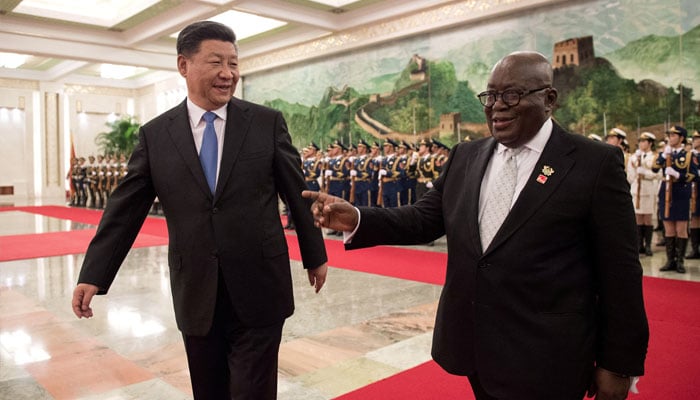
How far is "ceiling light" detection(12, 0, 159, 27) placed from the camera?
1402cm

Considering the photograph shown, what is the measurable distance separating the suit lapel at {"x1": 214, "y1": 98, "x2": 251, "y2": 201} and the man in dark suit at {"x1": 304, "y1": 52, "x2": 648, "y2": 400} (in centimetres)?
53

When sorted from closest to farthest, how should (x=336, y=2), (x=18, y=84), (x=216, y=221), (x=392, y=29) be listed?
(x=216, y=221) < (x=336, y=2) < (x=392, y=29) < (x=18, y=84)

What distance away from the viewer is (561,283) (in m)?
1.62

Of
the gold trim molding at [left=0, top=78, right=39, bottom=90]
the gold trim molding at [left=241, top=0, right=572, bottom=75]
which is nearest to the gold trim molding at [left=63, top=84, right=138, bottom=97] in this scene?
the gold trim molding at [left=0, top=78, right=39, bottom=90]

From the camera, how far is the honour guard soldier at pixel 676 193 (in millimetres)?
7148

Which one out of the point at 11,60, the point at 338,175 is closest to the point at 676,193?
the point at 338,175

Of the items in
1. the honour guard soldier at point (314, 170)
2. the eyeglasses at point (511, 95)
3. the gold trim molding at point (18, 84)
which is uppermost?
the gold trim molding at point (18, 84)

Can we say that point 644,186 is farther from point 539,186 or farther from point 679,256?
point 539,186

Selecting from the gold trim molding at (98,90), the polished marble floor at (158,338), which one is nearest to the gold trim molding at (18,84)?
the gold trim molding at (98,90)

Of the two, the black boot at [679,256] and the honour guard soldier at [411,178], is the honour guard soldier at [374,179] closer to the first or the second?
the honour guard soldier at [411,178]

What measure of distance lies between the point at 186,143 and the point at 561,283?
140cm

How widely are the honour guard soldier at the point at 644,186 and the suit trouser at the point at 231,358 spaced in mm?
7547

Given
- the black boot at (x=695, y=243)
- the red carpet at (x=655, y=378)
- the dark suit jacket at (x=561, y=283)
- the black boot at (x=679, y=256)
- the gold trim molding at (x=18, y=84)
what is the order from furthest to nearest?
the gold trim molding at (x=18, y=84), the black boot at (x=695, y=243), the black boot at (x=679, y=256), the red carpet at (x=655, y=378), the dark suit jacket at (x=561, y=283)

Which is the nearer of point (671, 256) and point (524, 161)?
point (524, 161)
